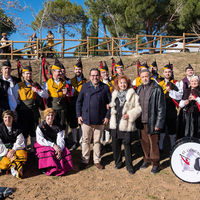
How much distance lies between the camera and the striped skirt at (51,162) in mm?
3709

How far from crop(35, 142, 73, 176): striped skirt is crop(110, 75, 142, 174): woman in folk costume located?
1.01 m

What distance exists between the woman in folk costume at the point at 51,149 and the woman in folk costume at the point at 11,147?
0.31 metres

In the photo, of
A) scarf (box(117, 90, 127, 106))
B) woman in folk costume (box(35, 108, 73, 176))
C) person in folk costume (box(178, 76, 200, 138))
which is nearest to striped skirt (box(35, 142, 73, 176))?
woman in folk costume (box(35, 108, 73, 176))

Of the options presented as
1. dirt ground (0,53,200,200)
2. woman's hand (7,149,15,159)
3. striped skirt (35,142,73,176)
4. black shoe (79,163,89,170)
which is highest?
woman's hand (7,149,15,159)

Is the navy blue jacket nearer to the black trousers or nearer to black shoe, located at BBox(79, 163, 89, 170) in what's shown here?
the black trousers

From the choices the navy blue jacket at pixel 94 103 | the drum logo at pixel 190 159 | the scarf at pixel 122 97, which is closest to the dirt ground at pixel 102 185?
the drum logo at pixel 190 159

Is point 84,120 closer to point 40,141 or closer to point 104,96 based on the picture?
point 104,96

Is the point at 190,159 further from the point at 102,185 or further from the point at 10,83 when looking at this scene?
the point at 10,83

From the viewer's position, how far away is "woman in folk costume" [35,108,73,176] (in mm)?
3738

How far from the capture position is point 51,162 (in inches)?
145

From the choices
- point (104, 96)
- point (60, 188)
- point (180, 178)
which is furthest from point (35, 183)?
point (180, 178)

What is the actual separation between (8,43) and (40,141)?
1184 centimetres

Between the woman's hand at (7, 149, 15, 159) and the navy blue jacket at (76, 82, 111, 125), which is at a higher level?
the navy blue jacket at (76, 82, 111, 125)

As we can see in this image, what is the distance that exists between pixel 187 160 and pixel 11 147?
313 cm
